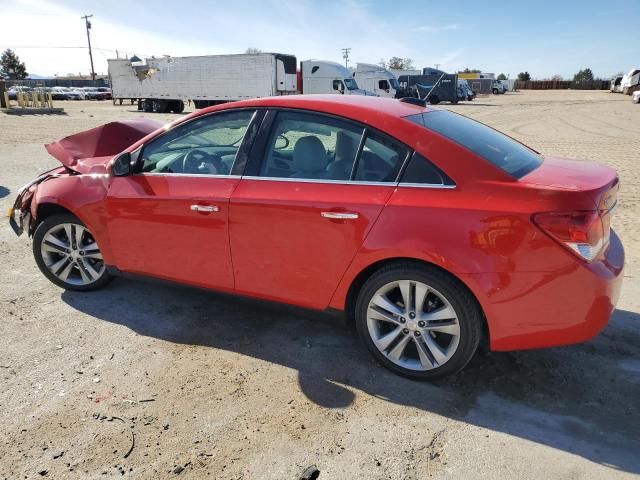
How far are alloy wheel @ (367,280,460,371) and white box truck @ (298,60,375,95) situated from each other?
29.6 metres

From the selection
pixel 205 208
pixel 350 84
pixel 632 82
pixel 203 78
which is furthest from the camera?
pixel 632 82

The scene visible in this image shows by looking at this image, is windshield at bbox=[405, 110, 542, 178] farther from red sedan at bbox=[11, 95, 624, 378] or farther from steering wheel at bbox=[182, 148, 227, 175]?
steering wheel at bbox=[182, 148, 227, 175]

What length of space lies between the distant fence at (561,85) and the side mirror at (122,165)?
96084 mm

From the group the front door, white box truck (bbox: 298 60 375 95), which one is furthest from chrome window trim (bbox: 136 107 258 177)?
white box truck (bbox: 298 60 375 95)

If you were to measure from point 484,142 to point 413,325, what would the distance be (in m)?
1.27

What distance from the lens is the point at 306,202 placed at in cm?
301

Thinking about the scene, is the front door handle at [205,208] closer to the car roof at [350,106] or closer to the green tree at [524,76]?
the car roof at [350,106]

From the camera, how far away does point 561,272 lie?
2.50m

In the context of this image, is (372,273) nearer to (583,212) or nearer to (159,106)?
(583,212)

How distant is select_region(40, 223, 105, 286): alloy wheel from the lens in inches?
163

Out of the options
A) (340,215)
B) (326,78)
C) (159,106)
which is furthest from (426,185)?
(159,106)

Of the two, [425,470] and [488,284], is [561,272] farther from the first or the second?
[425,470]

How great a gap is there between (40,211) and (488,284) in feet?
12.3

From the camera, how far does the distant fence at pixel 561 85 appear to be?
82.8 m
